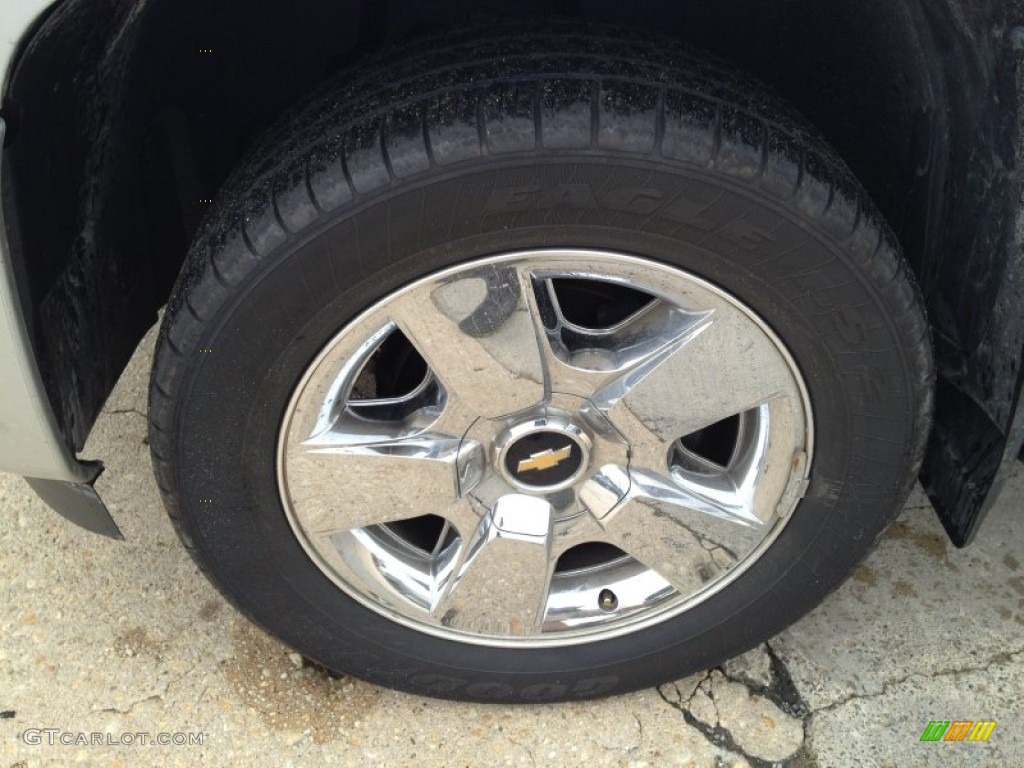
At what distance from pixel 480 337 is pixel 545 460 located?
0.28 m

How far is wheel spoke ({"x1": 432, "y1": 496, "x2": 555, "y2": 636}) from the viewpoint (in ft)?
5.82

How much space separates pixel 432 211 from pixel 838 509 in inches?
35.2

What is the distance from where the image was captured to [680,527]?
1.78m

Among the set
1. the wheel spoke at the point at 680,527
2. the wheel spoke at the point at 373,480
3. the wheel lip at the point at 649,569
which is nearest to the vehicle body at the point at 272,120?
the wheel lip at the point at 649,569

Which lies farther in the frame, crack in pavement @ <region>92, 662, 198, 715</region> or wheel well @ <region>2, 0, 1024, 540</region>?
crack in pavement @ <region>92, 662, 198, 715</region>

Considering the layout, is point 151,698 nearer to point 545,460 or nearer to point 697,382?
point 545,460

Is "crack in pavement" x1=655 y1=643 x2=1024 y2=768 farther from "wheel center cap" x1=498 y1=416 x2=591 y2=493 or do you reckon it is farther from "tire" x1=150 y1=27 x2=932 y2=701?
"wheel center cap" x1=498 y1=416 x2=591 y2=493

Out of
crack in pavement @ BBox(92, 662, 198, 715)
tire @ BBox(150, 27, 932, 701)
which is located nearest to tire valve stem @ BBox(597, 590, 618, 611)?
tire @ BBox(150, 27, 932, 701)

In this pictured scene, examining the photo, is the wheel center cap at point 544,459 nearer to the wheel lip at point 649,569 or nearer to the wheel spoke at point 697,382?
the wheel spoke at point 697,382

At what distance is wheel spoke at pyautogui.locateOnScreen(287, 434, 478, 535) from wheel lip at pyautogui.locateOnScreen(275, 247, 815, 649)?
35mm

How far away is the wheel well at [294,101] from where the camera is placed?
1.46 metres

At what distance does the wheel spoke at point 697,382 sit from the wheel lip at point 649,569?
0.09 ft

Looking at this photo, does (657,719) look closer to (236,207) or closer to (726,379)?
(726,379)

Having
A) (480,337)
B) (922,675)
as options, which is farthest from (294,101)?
(922,675)
